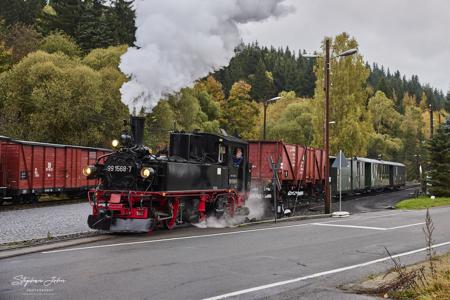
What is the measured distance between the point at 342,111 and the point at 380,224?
100 feet

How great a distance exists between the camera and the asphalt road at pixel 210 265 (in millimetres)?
6484

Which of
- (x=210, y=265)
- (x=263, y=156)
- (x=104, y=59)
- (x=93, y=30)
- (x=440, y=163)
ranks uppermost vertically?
(x=93, y=30)

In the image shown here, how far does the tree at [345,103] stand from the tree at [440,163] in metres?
12.0

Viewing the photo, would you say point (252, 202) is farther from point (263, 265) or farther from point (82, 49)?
point (82, 49)

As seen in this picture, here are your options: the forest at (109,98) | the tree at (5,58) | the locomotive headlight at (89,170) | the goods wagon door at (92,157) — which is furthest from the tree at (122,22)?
the locomotive headlight at (89,170)

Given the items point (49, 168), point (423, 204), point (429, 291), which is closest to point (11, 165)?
point (49, 168)

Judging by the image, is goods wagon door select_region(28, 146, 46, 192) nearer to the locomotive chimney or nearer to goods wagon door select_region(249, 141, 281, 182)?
goods wagon door select_region(249, 141, 281, 182)

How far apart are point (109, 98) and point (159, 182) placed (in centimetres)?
2254

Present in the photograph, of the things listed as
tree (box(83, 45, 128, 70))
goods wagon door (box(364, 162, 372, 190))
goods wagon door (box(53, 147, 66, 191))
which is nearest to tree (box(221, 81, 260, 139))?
tree (box(83, 45, 128, 70))

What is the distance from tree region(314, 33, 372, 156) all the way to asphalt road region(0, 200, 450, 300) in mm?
31282

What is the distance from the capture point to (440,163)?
103 ft

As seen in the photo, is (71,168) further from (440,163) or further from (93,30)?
(93,30)

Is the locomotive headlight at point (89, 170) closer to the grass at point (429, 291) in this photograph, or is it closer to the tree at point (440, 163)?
the grass at point (429, 291)

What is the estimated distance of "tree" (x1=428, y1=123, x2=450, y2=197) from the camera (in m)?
31.0
